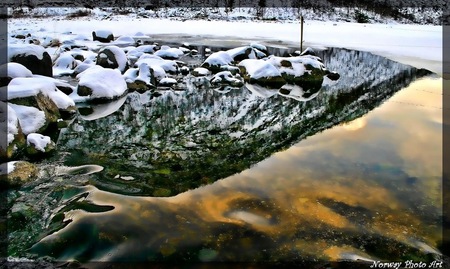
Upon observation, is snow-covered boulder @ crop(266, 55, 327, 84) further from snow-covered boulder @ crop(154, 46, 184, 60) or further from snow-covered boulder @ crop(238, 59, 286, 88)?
snow-covered boulder @ crop(154, 46, 184, 60)

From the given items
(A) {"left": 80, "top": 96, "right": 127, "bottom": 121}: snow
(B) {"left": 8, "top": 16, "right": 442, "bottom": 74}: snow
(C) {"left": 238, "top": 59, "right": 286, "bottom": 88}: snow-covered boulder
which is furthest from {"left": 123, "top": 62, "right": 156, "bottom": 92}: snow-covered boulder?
(B) {"left": 8, "top": 16, "right": 442, "bottom": 74}: snow

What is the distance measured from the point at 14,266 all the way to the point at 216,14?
34915 millimetres

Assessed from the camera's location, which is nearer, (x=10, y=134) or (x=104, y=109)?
(x=10, y=134)

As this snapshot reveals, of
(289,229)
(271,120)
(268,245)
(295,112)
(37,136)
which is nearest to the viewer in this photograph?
(268,245)

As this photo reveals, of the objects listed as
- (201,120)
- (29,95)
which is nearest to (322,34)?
(201,120)

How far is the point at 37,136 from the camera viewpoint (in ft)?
21.1

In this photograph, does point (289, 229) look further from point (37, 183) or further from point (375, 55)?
point (375, 55)

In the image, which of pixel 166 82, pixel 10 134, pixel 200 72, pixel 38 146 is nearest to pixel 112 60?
pixel 166 82

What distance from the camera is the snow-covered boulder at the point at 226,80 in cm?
1105

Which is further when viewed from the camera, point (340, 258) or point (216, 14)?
point (216, 14)

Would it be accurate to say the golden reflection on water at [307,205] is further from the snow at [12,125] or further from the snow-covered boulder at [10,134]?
the snow at [12,125]

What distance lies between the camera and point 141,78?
10.8 m

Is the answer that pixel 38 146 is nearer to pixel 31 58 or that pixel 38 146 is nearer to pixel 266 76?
pixel 31 58

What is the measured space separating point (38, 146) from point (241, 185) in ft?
11.3
